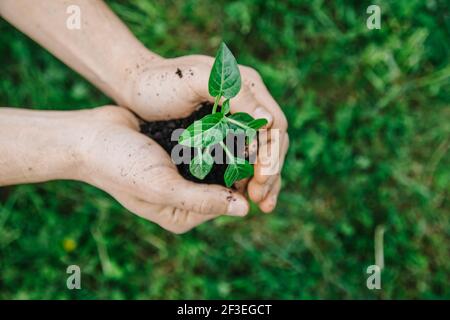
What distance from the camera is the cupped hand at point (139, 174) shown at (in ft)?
5.27

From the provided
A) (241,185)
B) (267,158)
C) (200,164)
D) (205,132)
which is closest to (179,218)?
(241,185)

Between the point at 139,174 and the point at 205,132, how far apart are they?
1.24 feet

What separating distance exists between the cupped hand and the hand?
110mm

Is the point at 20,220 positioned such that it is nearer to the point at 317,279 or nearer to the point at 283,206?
the point at 283,206

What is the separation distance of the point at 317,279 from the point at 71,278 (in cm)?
110

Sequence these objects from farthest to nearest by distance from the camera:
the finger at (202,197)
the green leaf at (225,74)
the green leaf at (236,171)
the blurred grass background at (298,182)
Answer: the blurred grass background at (298,182)
the finger at (202,197)
the green leaf at (236,171)
the green leaf at (225,74)

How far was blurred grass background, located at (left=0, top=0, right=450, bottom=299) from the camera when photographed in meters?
2.33

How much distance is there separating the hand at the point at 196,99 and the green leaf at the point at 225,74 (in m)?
0.31

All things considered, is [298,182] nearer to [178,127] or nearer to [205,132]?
[178,127]

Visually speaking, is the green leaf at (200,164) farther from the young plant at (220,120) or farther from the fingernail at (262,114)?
the fingernail at (262,114)

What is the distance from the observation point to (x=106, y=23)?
77.0 inches

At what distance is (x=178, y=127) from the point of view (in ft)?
5.85

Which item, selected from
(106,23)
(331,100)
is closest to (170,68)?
(106,23)

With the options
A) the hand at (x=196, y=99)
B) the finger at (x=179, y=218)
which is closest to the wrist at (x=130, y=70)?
the hand at (x=196, y=99)
